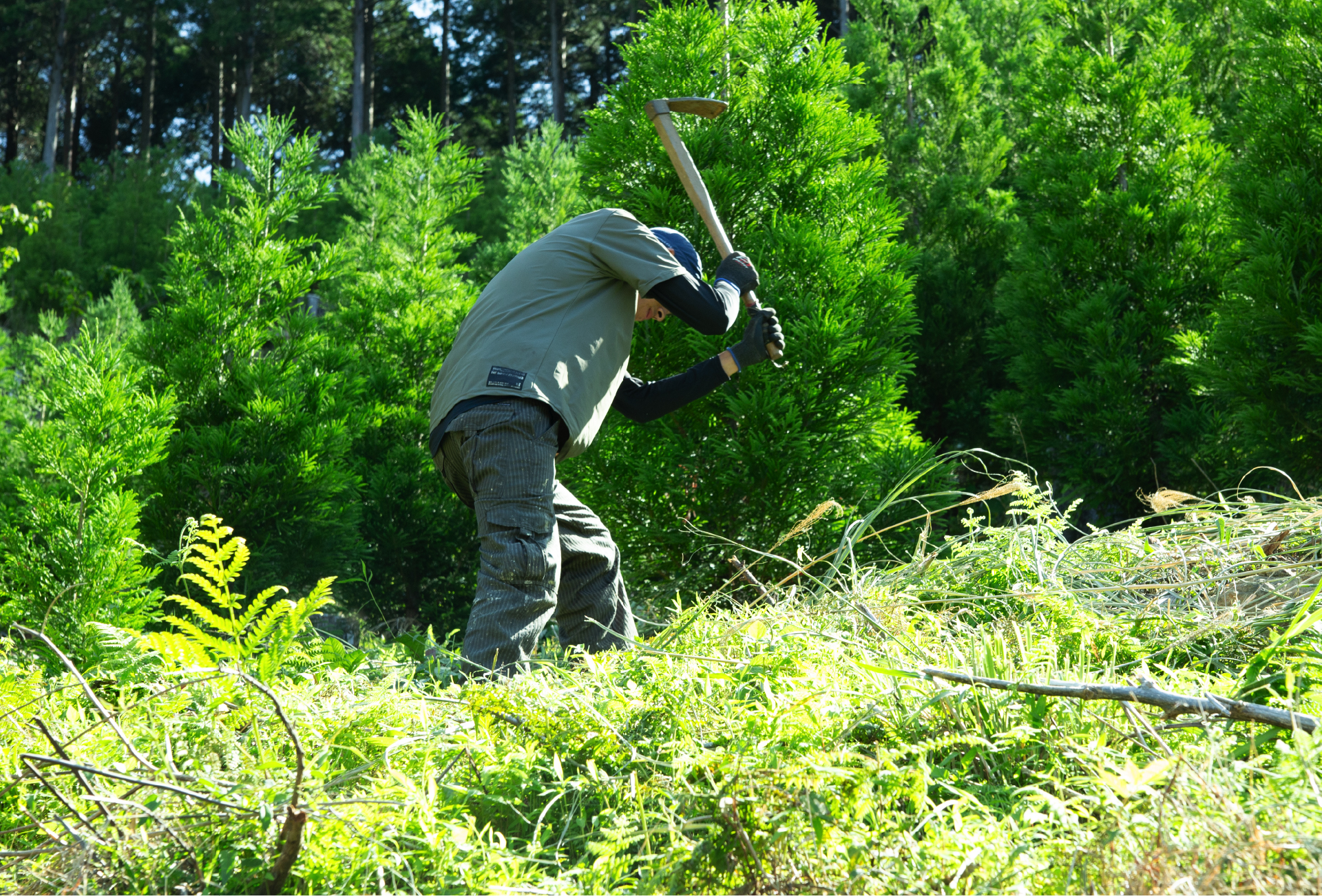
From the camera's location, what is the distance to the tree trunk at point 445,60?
2553cm

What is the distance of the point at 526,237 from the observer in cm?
1051

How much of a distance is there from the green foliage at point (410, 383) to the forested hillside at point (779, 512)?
0.05 m

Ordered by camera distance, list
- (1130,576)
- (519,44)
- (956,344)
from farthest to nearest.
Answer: (519,44) < (956,344) < (1130,576)

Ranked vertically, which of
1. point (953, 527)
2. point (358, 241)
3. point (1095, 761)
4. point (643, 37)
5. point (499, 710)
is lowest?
point (953, 527)

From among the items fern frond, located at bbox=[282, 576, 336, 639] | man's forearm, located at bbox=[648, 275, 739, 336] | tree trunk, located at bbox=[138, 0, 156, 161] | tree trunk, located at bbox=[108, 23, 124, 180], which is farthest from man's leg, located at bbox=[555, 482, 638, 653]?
tree trunk, located at bbox=[108, 23, 124, 180]

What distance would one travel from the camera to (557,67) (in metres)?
24.1

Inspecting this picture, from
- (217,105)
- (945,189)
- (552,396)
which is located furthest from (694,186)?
(217,105)

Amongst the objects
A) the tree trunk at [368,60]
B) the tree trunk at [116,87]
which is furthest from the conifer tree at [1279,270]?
the tree trunk at [116,87]

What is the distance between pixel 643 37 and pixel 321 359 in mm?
3322

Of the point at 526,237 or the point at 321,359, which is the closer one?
the point at 321,359

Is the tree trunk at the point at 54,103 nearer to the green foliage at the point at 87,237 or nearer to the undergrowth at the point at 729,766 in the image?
the green foliage at the point at 87,237

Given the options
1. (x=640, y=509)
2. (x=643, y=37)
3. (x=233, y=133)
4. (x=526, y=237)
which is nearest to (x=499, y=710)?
(x=640, y=509)

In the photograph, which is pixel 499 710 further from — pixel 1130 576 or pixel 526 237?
pixel 526 237

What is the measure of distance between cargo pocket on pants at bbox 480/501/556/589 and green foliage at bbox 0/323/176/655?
2.39 meters
